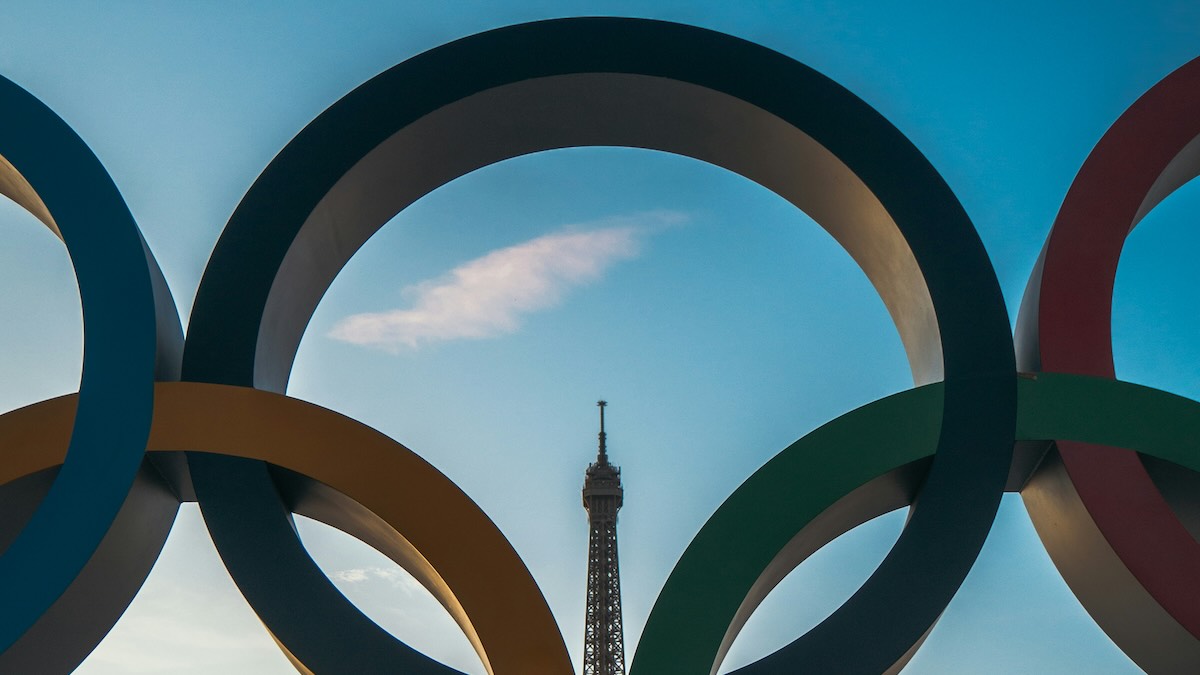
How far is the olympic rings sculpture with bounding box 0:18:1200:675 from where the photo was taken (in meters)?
8.22

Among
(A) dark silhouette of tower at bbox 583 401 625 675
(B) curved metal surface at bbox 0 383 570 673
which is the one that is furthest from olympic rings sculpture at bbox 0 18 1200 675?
(A) dark silhouette of tower at bbox 583 401 625 675

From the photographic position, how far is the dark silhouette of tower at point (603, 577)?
127ft

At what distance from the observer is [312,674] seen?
8109mm

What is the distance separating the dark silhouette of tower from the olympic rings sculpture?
29.6 meters

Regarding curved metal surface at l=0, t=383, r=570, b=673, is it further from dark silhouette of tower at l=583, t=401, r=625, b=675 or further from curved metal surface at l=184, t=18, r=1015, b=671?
dark silhouette of tower at l=583, t=401, r=625, b=675

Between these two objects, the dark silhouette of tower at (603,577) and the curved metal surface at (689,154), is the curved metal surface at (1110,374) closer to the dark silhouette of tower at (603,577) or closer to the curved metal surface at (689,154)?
the curved metal surface at (689,154)

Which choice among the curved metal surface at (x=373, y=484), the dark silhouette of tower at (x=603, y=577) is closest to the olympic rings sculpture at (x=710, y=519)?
the curved metal surface at (x=373, y=484)

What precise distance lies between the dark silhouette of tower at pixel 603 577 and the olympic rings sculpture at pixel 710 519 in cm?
2957

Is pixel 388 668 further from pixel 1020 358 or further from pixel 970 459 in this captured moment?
pixel 1020 358

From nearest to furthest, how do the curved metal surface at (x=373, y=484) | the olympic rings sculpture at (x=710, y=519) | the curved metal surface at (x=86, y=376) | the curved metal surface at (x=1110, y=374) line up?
1. the curved metal surface at (x=86, y=376)
2. the curved metal surface at (x=373, y=484)
3. the olympic rings sculpture at (x=710, y=519)
4. the curved metal surface at (x=1110, y=374)

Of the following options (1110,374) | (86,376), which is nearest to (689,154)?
(1110,374)

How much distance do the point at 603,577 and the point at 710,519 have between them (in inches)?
1222

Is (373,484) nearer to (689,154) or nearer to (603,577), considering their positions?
(689,154)

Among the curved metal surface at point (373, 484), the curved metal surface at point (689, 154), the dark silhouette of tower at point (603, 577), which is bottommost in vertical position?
the curved metal surface at point (373, 484)
